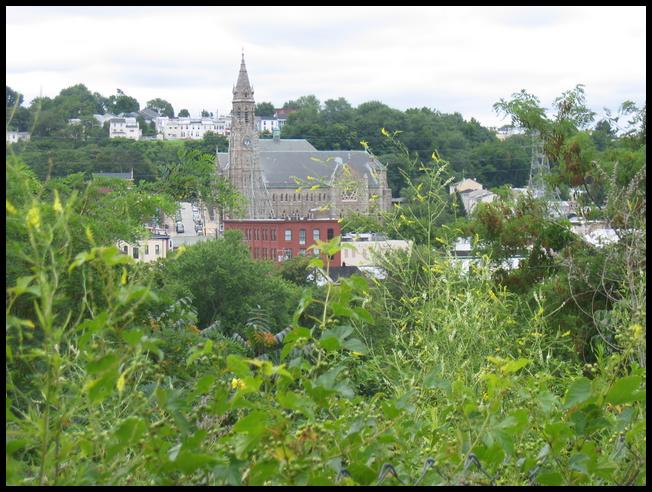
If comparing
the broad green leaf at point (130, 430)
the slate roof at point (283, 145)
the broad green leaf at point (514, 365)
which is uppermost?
the slate roof at point (283, 145)

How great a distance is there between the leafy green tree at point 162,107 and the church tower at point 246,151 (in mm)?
71638

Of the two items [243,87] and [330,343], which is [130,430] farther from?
[243,87]

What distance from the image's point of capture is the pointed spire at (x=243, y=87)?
3506 inches

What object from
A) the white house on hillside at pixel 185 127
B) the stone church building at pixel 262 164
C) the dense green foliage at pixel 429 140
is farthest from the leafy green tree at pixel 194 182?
the white house on hillside at pixel 185 127

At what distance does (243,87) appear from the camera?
→ 89.7 meters

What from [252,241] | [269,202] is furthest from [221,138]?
[252,241]

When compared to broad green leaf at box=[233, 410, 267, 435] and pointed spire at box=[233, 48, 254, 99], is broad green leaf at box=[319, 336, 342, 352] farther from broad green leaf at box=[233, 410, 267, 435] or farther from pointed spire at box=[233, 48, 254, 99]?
pointed spire at box=[233, 48, 254, 99]

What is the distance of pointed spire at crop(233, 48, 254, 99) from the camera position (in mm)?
89062

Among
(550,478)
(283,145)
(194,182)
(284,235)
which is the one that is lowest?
(284,235)

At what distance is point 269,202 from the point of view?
86000 millimetres

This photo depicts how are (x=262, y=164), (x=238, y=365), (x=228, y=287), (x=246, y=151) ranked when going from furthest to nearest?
(x=246, y=151)
(x=262, y=164)
(x=228, y=287)
(x=238, y=365)

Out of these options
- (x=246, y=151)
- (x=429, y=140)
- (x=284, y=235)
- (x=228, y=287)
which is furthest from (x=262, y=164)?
(x=228, y=287)

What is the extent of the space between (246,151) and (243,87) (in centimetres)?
564

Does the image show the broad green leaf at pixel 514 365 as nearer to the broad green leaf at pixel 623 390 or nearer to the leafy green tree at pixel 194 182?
the broad green leaf at pixel 623 390
